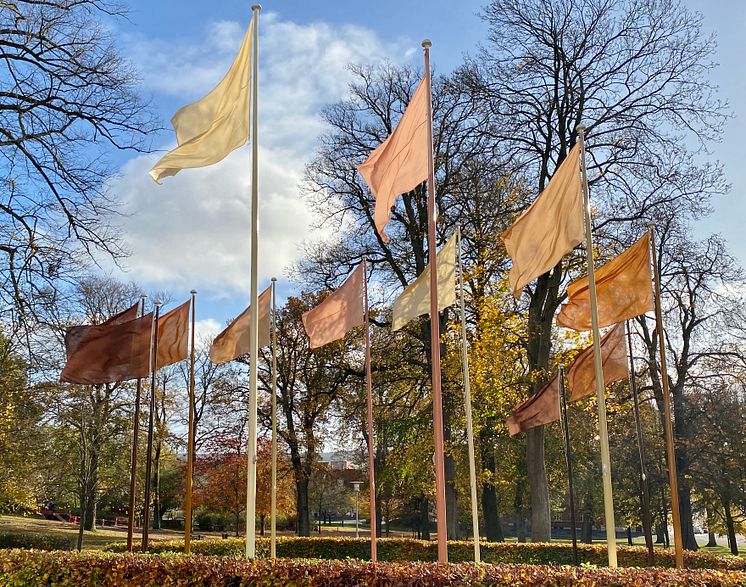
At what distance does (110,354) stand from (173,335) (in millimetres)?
2919

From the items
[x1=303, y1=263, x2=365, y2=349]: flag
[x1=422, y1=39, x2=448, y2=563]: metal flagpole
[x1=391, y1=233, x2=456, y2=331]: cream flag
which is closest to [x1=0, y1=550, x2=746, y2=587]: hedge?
[x1=422, y1=39, x2=448, y2=563]: metal flagpole

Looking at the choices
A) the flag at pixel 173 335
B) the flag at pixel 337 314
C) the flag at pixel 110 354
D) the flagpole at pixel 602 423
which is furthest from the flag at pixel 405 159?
the flag at pixel 173 335

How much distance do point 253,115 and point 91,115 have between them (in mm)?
5623

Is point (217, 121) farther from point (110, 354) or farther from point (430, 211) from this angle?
point (110, 354)

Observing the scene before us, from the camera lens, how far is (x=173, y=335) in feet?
58.7

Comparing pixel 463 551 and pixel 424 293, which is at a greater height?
pixel 424 293

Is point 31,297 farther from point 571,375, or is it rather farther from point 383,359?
point 383,359

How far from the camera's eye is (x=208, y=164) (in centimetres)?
1039

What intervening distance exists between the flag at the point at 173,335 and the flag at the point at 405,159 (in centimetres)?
877

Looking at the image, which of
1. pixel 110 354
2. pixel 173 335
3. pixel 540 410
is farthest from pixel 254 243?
pixel 173 335

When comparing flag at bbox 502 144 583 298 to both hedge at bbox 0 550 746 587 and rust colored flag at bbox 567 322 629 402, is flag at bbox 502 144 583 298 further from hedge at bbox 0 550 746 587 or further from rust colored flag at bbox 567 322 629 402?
hedge at bbox 0 550 746 587

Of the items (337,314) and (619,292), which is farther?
(337,314)

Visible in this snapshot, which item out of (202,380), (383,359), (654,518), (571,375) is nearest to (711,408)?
(654,518)

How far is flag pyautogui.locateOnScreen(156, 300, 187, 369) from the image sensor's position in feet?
58.3
